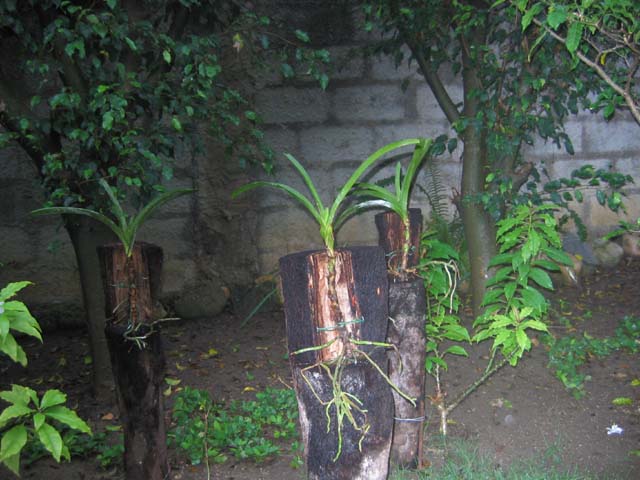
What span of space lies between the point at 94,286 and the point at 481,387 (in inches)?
84.7

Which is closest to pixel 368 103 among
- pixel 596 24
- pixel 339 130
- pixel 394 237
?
pixel 339 130

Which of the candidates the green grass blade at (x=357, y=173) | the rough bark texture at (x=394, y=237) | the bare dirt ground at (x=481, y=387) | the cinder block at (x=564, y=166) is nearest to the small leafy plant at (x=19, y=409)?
the green grass blade at (x=357, y=173)

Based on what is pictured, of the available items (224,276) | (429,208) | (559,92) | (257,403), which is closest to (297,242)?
(224,276)

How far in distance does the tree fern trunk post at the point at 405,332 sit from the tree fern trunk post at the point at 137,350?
0.93 m

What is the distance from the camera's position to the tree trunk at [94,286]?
11.9 ft

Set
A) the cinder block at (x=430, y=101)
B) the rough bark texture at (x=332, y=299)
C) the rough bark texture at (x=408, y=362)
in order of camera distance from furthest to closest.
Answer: the cinder block at (x=430, y=101) → the rough bark texture at (x=408, y=362) → the rough bark texture at (x=332, y=299)

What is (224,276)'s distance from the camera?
4.95m

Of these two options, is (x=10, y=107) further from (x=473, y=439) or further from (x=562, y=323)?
(x=562, y=323)

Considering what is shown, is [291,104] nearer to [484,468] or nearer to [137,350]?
[137,350]

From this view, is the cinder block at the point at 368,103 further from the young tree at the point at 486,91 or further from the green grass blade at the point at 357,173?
the green grass blade at the point at 357,173

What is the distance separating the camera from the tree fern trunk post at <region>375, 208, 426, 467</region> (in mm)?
2707

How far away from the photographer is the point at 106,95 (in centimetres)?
284

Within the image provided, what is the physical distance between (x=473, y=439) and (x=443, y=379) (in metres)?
0.56

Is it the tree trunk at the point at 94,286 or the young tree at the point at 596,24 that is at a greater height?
the young tree at the point at 596,24
